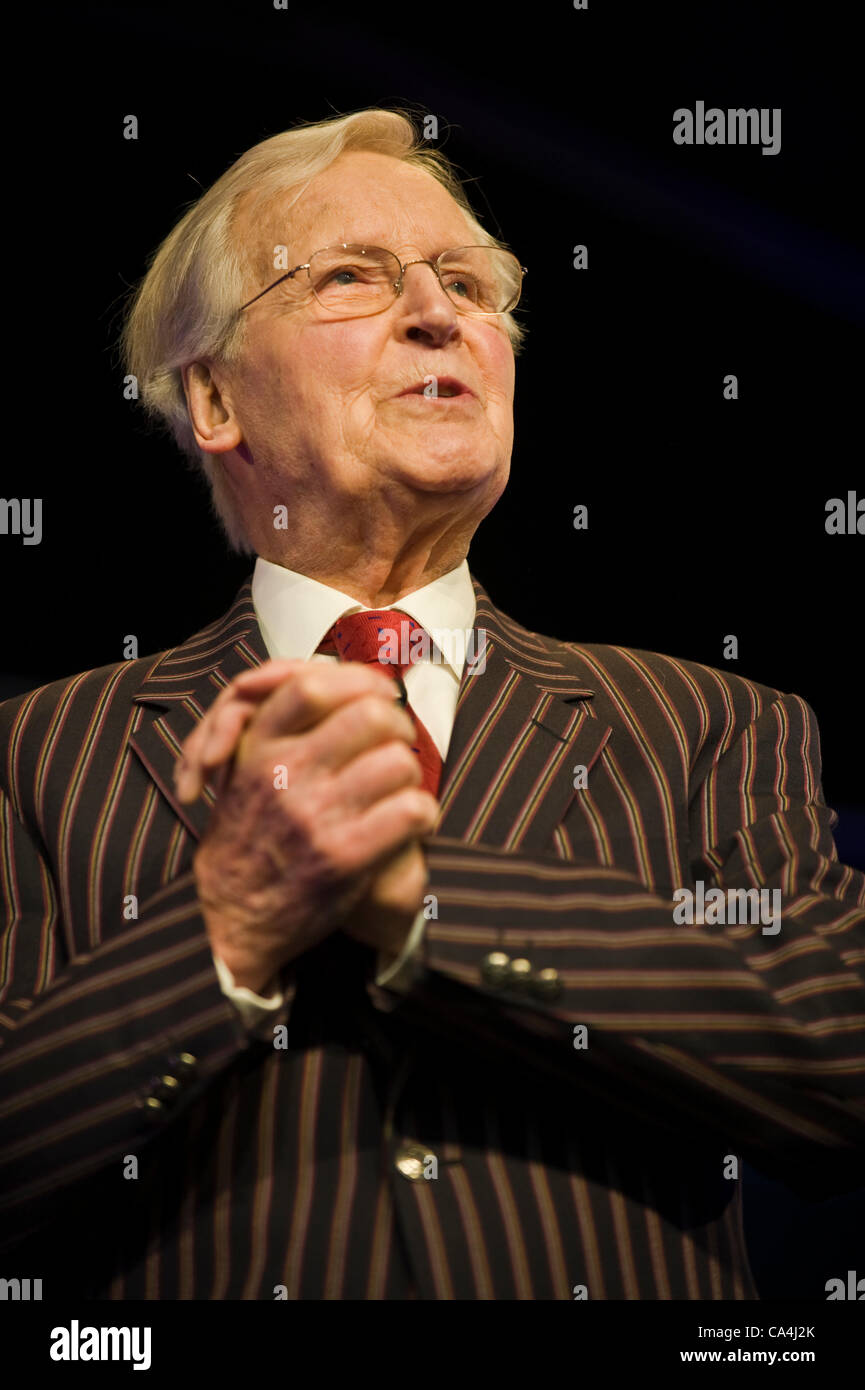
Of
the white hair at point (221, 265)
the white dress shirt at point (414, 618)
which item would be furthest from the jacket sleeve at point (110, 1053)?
the white hair at point (221, 265)

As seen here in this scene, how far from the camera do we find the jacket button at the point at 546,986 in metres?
1.40

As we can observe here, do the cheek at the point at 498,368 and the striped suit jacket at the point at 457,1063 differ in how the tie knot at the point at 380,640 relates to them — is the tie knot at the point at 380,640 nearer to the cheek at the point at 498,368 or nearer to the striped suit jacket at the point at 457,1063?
the striped suit jacket at the point at 457,1063

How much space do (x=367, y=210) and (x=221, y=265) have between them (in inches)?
10.3

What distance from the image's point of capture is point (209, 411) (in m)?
2.22

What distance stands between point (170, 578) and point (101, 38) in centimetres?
98

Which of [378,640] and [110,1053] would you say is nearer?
[110,1053]

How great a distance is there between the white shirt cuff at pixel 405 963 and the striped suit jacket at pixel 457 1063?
0.01 metres

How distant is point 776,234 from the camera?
2.51 metres

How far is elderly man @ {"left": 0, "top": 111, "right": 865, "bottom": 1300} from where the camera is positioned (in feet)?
4.60

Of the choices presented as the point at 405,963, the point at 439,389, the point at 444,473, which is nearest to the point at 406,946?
the point at 405,963

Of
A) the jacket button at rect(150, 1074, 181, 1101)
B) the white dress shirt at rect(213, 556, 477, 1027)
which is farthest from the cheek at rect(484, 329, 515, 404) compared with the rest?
the jacket button at rect(150, 1074, 181, 1101)

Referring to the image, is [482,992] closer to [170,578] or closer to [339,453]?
[339,453]

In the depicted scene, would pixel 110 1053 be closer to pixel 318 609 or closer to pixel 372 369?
pixel 318 609

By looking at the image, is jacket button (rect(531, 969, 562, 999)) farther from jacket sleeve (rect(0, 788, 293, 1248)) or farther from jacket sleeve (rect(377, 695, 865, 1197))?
jacket sleeve (rect(0, 788, 293, 1248))
